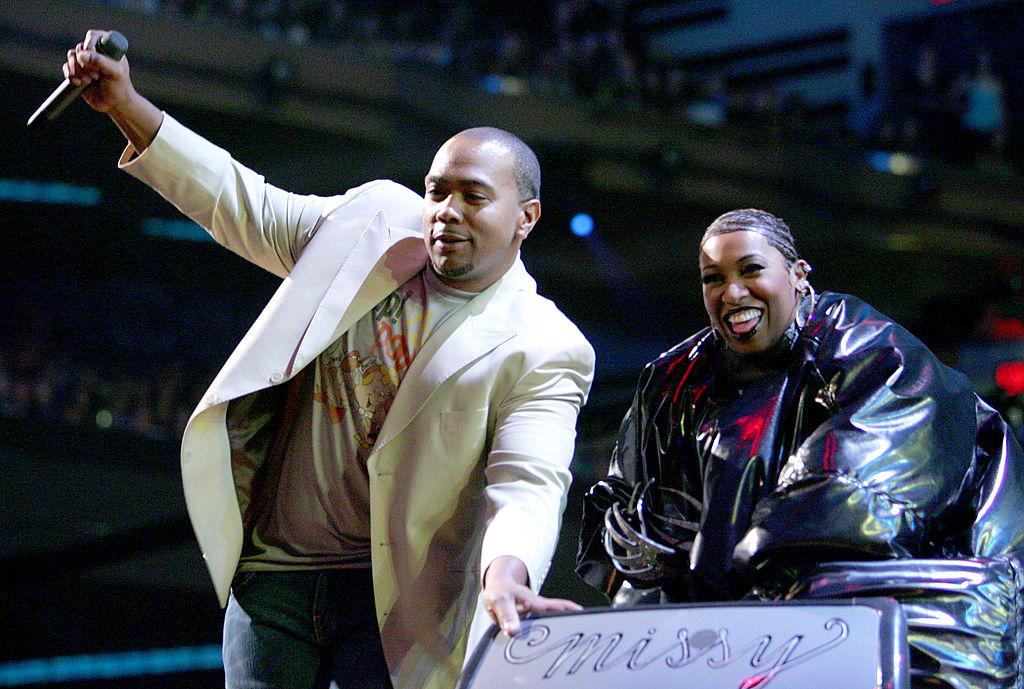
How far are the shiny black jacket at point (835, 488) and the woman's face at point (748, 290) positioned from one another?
51mm

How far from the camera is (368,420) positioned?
6.48 ft

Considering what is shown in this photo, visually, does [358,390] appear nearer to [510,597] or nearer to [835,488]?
[510,597]

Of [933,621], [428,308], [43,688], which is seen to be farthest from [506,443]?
[43,688]

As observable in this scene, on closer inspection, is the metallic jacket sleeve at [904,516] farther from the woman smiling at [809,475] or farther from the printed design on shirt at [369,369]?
the printed design on shirt at [369,369]

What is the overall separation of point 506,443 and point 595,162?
7550 mm

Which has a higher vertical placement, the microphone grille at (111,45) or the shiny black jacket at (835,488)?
the microphone grille at (111,45)

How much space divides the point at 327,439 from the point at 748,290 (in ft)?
2.34

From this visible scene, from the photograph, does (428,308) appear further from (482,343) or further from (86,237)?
(86,237)

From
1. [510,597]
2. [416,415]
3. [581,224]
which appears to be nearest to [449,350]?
[416,415]

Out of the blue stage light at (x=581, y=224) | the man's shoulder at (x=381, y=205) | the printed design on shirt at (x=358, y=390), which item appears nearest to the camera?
the printed design on shirt at (x=358, y=390)

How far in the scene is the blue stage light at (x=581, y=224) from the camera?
32.6 ft

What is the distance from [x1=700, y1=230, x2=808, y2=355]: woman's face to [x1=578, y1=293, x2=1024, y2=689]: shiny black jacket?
51mm

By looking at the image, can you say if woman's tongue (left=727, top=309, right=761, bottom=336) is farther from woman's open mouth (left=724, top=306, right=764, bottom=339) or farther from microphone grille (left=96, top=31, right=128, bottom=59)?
microphone grille (left=96, top=31, right=128, bottom=59)

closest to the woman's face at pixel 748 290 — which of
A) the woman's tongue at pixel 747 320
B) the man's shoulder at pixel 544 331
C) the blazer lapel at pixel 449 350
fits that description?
the woman's tongue at pixel 747 320
